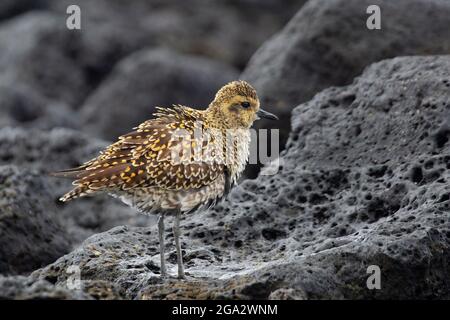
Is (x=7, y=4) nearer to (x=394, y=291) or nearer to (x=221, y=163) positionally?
(x=221, y=163)

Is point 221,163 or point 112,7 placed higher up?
point 112,7

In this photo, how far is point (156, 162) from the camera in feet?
30.3

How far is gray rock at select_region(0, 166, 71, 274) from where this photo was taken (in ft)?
35.9

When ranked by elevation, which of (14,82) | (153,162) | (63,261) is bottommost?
(63,261)

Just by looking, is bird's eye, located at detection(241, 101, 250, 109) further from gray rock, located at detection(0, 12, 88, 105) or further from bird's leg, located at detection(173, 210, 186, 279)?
gray rock, located at detection(0, 12, 88, 105)

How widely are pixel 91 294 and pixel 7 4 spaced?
20.6 metres

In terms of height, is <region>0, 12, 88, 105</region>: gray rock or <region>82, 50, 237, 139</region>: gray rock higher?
<region>0, 12, 88, 105</region>: gray rock

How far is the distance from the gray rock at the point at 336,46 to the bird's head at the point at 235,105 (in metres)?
3.23

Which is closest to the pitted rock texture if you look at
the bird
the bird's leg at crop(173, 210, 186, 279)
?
the bird's leg at crop(173, 210, 186, 279)

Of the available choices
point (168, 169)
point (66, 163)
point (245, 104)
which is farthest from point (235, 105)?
point (66, 163)

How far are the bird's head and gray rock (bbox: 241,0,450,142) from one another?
323 centimetres

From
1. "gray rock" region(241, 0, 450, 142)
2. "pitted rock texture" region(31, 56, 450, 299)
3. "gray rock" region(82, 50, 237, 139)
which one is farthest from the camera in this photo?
"gray rock" region(82, 50, 237, 139)
